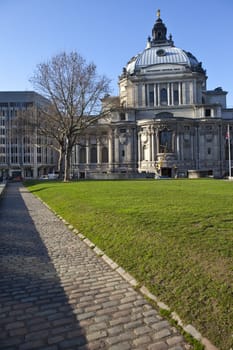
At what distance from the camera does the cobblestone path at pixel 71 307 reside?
14.1ft

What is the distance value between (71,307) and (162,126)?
70.0 m

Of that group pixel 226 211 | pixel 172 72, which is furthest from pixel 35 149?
pixel 226 211

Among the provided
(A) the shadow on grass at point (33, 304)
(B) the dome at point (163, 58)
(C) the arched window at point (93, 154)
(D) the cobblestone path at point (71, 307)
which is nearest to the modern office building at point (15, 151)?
(C) the arched window at point (93, 154)

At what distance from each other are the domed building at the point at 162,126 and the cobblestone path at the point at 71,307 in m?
64.1

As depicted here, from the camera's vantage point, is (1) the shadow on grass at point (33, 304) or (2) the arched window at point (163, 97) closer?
(1) the shadow on grass at point (33, 304)

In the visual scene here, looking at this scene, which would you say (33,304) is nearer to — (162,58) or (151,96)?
(151,96)

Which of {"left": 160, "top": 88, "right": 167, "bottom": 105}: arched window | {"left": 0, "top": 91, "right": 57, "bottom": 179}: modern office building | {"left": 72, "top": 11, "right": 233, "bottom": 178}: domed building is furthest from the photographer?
{"left": 0, "top": 91, "right": 57, "bottom": 179}: modern office building

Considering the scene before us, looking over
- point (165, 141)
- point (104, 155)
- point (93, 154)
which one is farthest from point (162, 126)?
point (93, 154)

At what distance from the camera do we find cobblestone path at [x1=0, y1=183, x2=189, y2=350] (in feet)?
14.1

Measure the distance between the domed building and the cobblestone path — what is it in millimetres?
64077

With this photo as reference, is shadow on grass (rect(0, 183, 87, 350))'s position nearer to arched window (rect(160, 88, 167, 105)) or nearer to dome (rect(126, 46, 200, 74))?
arched window (rect(160, 88, 167, 105))

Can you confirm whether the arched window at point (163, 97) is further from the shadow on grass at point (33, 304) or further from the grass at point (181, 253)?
the shadow on grass at point (33, 304)

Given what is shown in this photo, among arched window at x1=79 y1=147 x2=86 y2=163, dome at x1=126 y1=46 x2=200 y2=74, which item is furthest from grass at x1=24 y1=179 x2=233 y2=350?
dome at x1=126 y1=46 x2=200 y2=74

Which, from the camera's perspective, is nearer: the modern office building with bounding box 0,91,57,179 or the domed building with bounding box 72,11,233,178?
the domed building with bounding box 72,11,233,178
